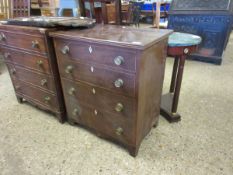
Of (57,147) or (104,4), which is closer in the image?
(57,147)

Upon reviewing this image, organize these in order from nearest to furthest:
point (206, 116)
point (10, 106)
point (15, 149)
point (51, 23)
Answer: point (51, 23) < point (15, 149) < point (206, 116) < point (10, 106)

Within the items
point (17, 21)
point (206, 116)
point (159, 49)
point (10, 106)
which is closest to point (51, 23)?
point (17, 21)

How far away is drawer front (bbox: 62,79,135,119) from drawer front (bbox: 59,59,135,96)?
0.04m

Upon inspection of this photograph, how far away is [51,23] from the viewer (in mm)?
1161

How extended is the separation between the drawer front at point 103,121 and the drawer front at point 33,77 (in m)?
0.22

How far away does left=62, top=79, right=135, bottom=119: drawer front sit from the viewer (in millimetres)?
1054

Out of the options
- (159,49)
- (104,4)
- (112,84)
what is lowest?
(112,84)

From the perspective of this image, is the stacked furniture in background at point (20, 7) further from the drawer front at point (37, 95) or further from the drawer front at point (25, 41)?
the drawer front at point (37, 95)

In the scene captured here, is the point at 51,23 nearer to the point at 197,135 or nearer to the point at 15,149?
the point at 15,149

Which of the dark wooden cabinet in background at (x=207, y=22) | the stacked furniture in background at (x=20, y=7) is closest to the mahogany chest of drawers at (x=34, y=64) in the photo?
the stacked furniture in background at (x=20, y=7)

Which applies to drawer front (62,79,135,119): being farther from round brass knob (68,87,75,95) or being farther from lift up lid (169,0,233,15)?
lift up lid (169,0,233,15)

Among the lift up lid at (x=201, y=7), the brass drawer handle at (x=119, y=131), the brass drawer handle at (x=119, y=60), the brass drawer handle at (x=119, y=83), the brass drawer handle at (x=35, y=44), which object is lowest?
the brass drawer handle at (x=119, y=131)

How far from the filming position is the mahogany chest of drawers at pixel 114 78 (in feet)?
3.04

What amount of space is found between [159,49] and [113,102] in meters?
0.44
